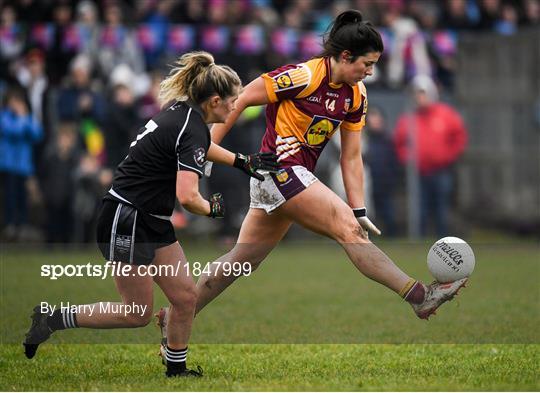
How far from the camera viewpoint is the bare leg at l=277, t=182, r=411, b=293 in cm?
675

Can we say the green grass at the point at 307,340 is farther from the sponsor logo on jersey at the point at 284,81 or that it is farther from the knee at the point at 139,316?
the sponsor logo on jersey at the point at 284,81

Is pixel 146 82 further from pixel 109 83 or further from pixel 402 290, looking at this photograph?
pixel 402 290

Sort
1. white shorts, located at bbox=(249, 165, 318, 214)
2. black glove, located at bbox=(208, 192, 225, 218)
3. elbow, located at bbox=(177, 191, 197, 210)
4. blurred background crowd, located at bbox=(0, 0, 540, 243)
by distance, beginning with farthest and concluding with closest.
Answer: blurred background crowd, located at bbox=(0, 0, 540, 243)
white shorts, located at bbox=(249, 165, 318, 214)
black glove, located at bbox=(208, 192, 225, 218)
elbow, located at bbox=(177, 191, 197, 210)

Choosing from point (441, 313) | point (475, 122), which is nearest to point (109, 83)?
point (475, 122)

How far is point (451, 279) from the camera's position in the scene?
6672mm

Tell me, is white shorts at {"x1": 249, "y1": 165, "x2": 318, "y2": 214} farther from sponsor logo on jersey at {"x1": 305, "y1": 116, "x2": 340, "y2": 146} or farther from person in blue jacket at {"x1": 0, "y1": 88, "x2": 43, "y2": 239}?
person in blue jacket at {"x1": 0, "y1": 88, "x2": 43, "y2": 239}

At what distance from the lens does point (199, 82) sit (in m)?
6.20

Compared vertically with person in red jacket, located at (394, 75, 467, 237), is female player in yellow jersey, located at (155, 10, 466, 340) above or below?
above

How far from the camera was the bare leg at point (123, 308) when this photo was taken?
20.9 ft

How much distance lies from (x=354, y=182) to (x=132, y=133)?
324 inches

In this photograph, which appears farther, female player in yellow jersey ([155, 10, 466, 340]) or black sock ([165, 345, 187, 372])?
female player in yellow jersey ([155, 10, 466, 340])

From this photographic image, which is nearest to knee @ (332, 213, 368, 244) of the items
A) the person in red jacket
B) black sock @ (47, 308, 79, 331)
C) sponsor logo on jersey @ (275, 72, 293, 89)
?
sponsor logo on jersey @ (275, 72, 293, 89)

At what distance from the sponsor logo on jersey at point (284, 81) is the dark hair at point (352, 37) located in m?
0.30

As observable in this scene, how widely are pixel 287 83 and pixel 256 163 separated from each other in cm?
67
